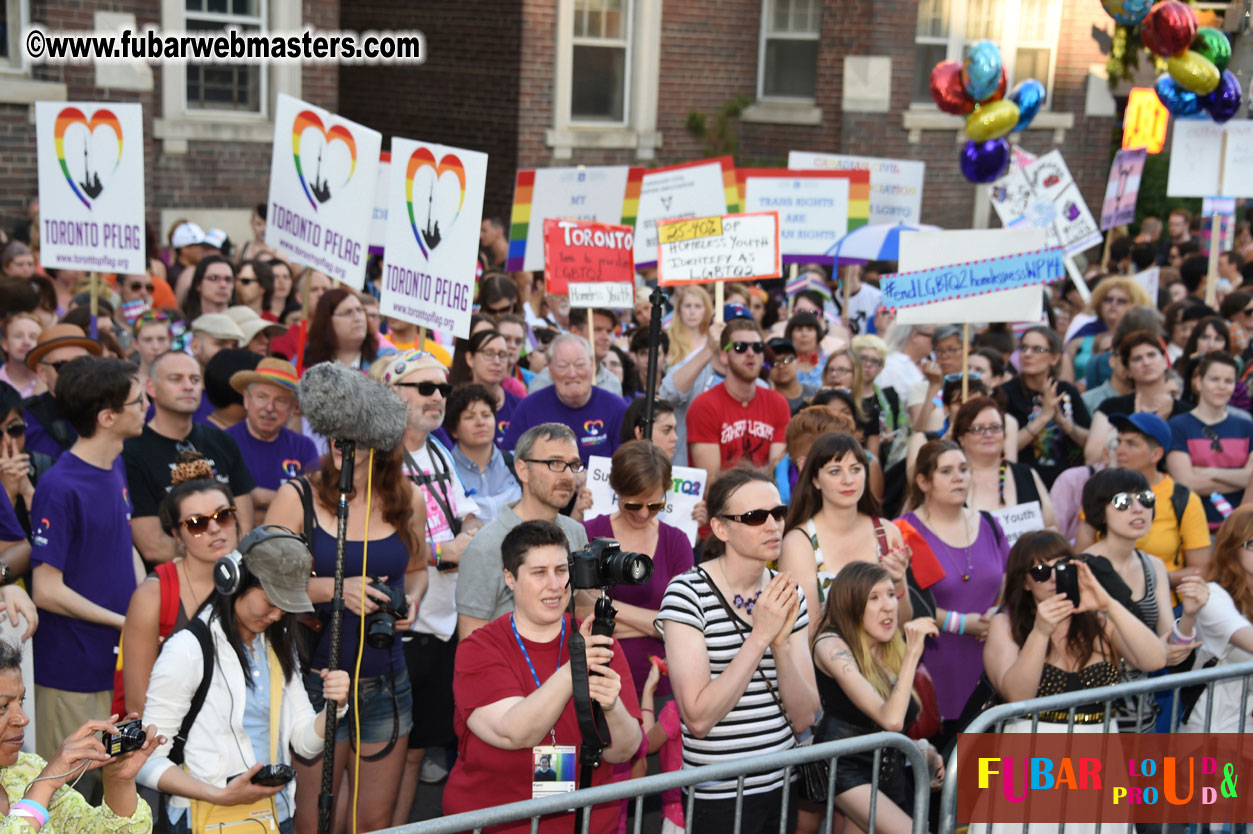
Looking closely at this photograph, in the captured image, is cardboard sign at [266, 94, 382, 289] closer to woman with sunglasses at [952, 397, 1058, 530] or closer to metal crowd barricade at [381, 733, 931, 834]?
woman with sunglasses at [952, 397, 1058, 530]

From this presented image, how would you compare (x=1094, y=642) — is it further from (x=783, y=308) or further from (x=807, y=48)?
(x=807, y=48)

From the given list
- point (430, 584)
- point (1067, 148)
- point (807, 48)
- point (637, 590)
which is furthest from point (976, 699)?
point (1067, 148)

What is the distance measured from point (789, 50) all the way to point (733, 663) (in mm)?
15682

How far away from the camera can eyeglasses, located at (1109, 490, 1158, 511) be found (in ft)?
17.2

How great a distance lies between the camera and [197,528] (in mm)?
4117

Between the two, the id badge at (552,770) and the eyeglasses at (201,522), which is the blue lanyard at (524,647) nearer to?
the id badge at (552,770)

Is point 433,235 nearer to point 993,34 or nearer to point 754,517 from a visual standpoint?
point 754,517

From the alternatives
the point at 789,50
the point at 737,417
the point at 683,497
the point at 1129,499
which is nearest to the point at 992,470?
the point at 1129,499

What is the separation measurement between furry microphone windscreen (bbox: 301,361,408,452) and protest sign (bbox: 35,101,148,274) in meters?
3.52

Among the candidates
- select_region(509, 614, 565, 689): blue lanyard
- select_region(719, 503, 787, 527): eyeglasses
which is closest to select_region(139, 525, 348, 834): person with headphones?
select_region(509, 614, 565, 689): blue lanyard

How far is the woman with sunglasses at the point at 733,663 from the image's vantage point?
4.04 m

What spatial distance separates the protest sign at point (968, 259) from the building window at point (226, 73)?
28.4 feet

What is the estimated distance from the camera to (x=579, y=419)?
6594 mm

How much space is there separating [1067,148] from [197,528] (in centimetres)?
1786
